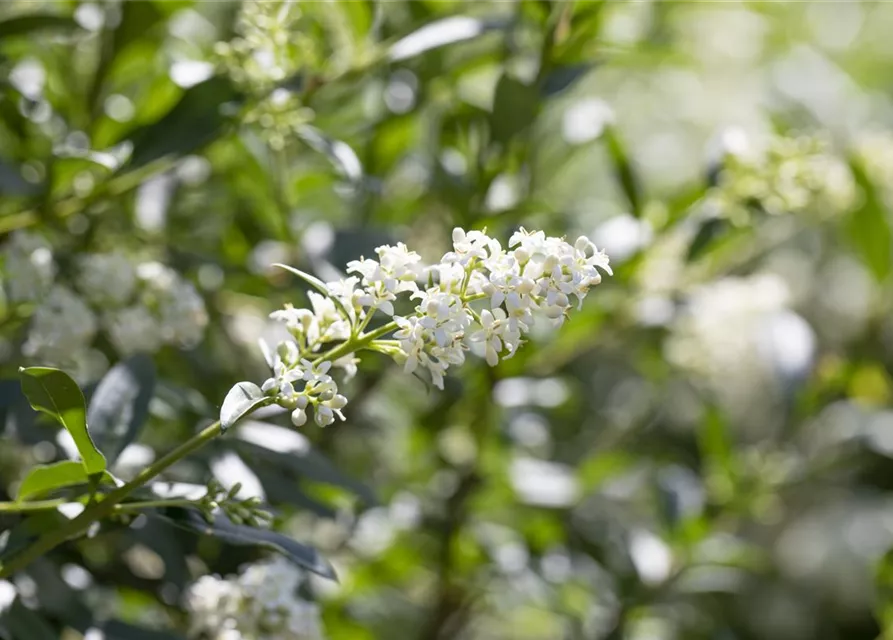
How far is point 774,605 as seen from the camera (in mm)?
2605

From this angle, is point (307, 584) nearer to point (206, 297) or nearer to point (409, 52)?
point (206, 297)

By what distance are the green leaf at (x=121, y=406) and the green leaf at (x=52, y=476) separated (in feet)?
0.22

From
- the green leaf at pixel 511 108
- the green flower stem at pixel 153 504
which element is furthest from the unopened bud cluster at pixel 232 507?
the green leaf at pixel 511 108

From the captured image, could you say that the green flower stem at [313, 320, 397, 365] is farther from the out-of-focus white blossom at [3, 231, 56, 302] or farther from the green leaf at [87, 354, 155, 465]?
the out-of-focus white blossom at [3, 231, 56, 302]

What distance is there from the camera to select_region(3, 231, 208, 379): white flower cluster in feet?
3.04

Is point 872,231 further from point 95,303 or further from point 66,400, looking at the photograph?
point 66,400

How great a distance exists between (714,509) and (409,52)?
76cm

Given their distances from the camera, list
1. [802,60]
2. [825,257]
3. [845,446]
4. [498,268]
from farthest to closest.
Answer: [825,257] < [802,60] < [845,446] < [498,268]

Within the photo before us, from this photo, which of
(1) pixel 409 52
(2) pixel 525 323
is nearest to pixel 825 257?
(1) pixel 409 52

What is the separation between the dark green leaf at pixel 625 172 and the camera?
4.16ft

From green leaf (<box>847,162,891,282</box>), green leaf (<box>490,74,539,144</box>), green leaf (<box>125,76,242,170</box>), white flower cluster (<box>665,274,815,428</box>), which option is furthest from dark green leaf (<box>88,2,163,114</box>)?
green leaf (<box>847,162,891,282</box>)

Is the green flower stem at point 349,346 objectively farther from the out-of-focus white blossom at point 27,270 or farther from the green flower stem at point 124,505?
the out-of-focus white blossom at point 27,270

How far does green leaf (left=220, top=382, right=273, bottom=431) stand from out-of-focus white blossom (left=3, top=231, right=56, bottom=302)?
38 centimetres

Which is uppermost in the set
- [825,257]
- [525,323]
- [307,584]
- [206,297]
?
[525,323]
